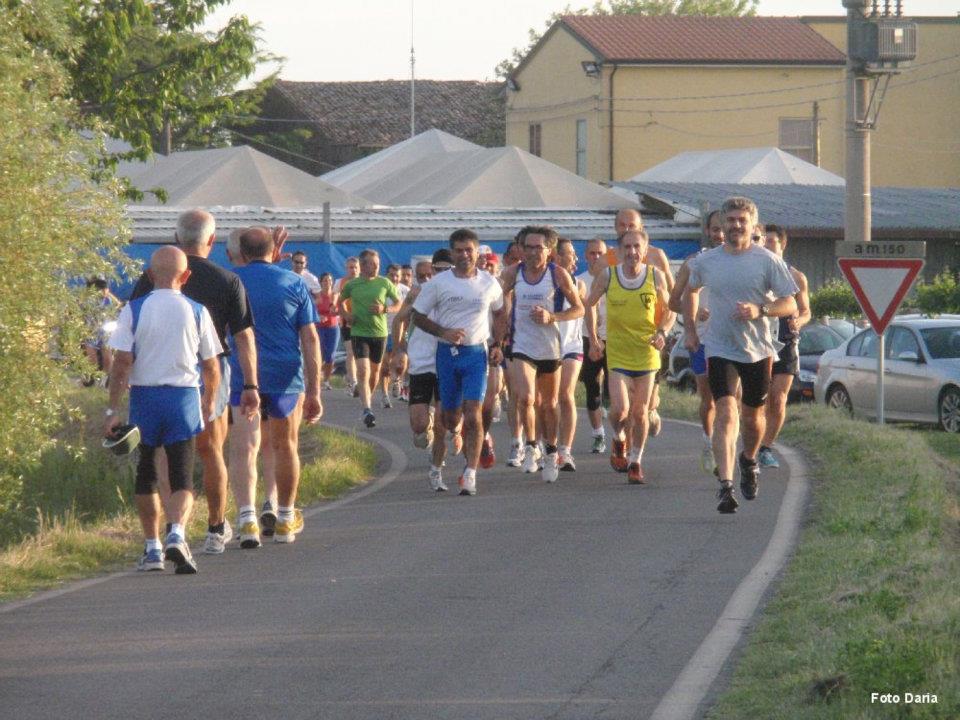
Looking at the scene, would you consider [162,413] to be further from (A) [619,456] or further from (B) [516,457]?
(B) [516,457]

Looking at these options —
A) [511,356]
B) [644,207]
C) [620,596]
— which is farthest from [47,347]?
[644,207]

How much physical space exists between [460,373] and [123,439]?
13.6 ft

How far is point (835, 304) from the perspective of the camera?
117 feet

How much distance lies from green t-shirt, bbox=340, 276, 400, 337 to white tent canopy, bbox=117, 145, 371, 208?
1382cm

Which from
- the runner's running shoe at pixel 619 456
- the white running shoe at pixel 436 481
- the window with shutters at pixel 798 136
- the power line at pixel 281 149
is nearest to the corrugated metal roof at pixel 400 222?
the runner's running shoe at pixel 619 456

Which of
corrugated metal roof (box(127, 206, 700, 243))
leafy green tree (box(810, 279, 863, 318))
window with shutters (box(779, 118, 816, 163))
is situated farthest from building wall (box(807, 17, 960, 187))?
corrugated metal roof (box(127, 206, 700, 243))

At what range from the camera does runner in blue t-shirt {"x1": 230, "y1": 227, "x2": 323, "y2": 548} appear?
33.2 ft

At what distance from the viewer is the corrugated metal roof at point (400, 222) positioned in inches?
1273

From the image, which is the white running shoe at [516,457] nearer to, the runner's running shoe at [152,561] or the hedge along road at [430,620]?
the hedge along road at [430,620]

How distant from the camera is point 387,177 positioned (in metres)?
41.8

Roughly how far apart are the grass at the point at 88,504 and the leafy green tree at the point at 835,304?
16333mm

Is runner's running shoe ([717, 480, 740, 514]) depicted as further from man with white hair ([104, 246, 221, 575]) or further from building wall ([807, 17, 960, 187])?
building wall ([807, 17, 960, 187])

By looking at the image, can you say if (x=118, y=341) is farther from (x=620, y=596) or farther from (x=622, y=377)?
(x=622, y=377)

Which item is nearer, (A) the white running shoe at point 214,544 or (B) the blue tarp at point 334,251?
(A) the white running shoe at point 214,544
